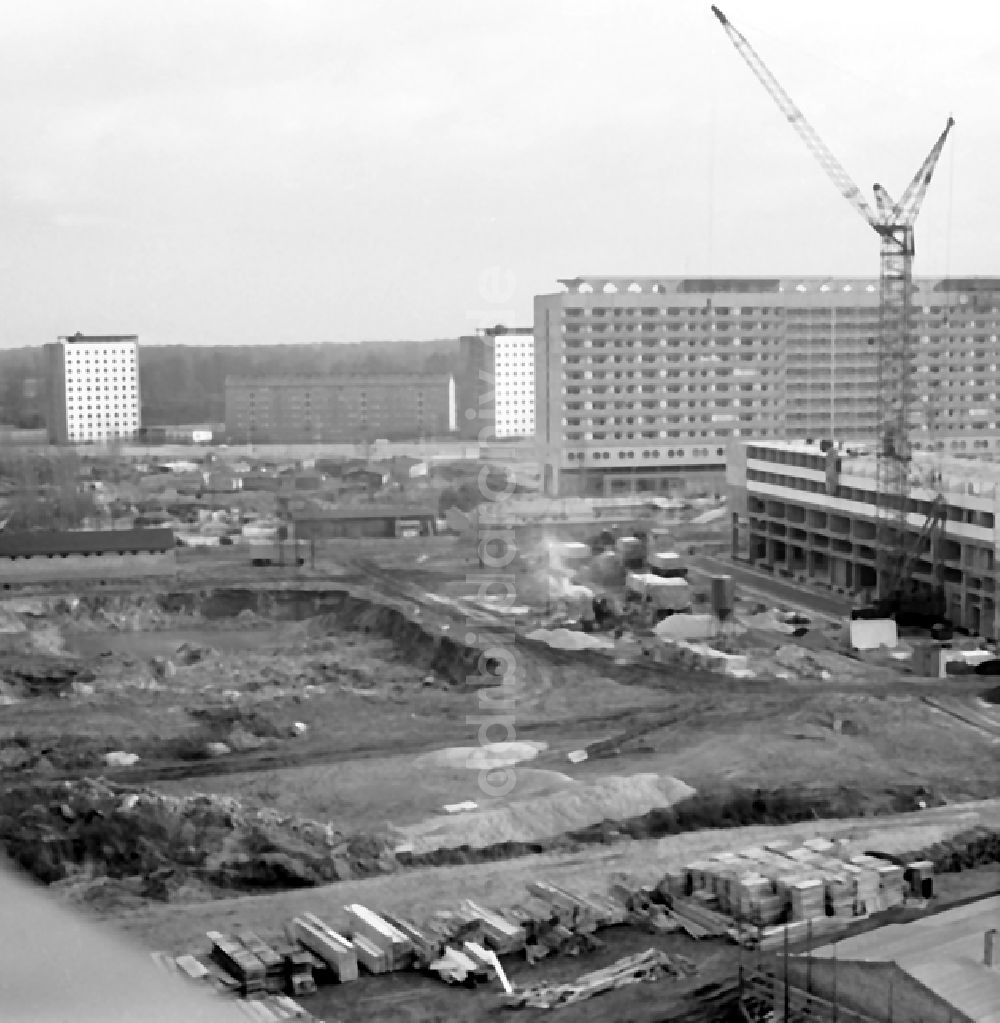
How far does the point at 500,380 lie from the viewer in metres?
9.83

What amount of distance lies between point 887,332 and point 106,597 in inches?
179

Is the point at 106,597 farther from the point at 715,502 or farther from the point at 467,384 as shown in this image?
the point at 715,502


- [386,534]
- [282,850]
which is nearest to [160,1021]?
[282,850]

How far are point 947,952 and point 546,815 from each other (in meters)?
1.22

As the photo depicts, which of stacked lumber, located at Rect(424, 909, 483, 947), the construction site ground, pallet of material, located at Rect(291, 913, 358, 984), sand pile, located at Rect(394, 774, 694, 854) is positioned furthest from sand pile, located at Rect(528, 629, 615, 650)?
pallet of material, located at Rect(291, 913, 358, 984)

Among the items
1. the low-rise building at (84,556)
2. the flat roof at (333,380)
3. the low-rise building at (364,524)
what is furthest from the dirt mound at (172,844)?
the flat roof at (333,380)

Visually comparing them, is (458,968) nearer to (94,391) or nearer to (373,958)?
(373,958)

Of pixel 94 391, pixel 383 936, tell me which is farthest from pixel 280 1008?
pixel 94 391

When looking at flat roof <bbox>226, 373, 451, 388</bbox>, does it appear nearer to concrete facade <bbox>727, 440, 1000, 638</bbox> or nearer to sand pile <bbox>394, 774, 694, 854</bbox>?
concrete facade <bbox>727, 440, 1000, 638</bbox>

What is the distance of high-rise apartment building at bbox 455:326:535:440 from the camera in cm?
959

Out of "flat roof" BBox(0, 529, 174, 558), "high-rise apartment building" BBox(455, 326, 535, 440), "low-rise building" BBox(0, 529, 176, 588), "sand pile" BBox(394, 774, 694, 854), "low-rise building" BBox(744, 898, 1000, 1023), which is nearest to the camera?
"low-rise building" BBox(744, 898, 1000, 1023)

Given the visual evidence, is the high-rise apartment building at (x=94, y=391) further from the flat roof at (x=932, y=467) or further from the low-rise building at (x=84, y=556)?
the flat roof at (x=932, y=467)

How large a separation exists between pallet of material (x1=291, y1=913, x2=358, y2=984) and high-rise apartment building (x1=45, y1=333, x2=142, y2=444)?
312 inches

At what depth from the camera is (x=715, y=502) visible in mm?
10516
